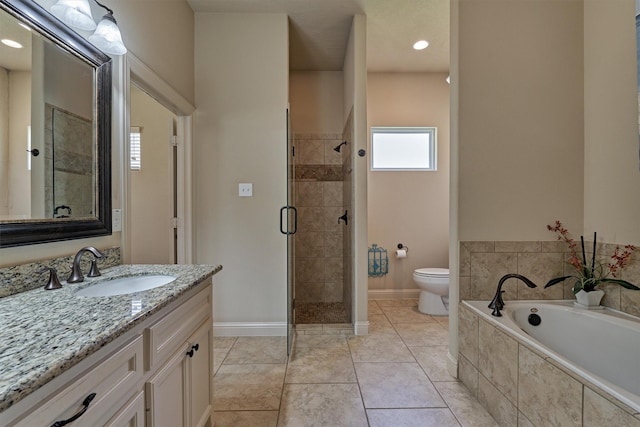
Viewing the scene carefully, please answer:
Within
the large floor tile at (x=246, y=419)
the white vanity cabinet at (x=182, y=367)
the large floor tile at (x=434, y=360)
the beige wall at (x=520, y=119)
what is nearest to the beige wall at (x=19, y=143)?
the white vanity cabinet at (x=182, y=367)

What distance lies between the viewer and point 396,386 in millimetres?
1756

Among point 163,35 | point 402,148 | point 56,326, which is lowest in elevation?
point 56,326

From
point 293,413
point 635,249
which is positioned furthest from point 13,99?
point 635,249

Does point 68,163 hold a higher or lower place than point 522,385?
higher

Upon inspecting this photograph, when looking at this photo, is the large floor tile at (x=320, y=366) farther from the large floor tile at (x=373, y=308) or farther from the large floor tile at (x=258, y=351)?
the large floor tile at (x=373, y=308)

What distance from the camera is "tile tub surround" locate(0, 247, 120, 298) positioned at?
0.97 metres

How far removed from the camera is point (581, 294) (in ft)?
5.61

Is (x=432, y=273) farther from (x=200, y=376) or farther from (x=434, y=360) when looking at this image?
(x=200, y=376)

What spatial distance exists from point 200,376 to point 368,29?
2.99 metres

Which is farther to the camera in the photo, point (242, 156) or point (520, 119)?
point (242, 156)

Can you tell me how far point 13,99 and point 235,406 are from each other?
5.67 ft

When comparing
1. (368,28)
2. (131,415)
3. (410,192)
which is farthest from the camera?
(410,192)

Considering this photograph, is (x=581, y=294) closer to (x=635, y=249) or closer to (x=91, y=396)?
(x=635, y=249)

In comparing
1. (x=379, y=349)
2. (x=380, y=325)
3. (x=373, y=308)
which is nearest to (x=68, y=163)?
(x=379, y=349)
